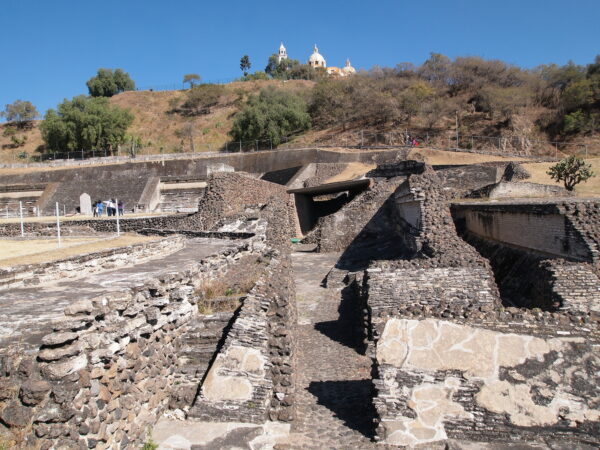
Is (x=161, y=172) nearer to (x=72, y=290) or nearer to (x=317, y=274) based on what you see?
(x=317, y=274)

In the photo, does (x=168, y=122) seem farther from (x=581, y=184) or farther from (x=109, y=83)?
(x=581, y=184)

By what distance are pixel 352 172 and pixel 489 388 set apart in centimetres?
2749

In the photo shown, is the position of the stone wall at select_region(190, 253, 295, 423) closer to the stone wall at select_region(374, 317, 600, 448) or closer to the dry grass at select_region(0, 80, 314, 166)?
the stone wall at select_region(374, 317, 600, 448)

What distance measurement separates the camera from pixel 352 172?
3169cm

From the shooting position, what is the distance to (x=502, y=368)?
480 centimetres

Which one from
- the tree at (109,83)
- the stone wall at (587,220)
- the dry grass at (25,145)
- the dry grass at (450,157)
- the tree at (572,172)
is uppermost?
the tree at (109,83)

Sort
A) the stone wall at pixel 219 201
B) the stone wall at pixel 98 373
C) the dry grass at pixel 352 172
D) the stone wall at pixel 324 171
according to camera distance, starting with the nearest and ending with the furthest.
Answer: the stone wall at pixel 98 373, the stone wall at pixel 219 201, the stone wall at pixel 324 171, the dry grass at pixel 352 172

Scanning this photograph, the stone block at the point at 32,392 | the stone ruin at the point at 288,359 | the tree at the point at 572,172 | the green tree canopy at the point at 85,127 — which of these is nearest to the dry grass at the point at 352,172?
the tree at the point at 572,172

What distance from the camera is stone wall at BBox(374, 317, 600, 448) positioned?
4.50 metres

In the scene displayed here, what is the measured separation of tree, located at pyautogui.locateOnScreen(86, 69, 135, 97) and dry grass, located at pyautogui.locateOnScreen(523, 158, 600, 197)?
241 ft

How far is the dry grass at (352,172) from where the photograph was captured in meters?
30.4

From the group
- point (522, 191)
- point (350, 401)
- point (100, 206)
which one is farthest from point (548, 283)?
point (100, 206)

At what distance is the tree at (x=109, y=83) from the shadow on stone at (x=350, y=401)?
86150 millimetres

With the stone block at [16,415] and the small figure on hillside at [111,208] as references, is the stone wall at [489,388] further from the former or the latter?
the small figure on hillside at [111,208]
